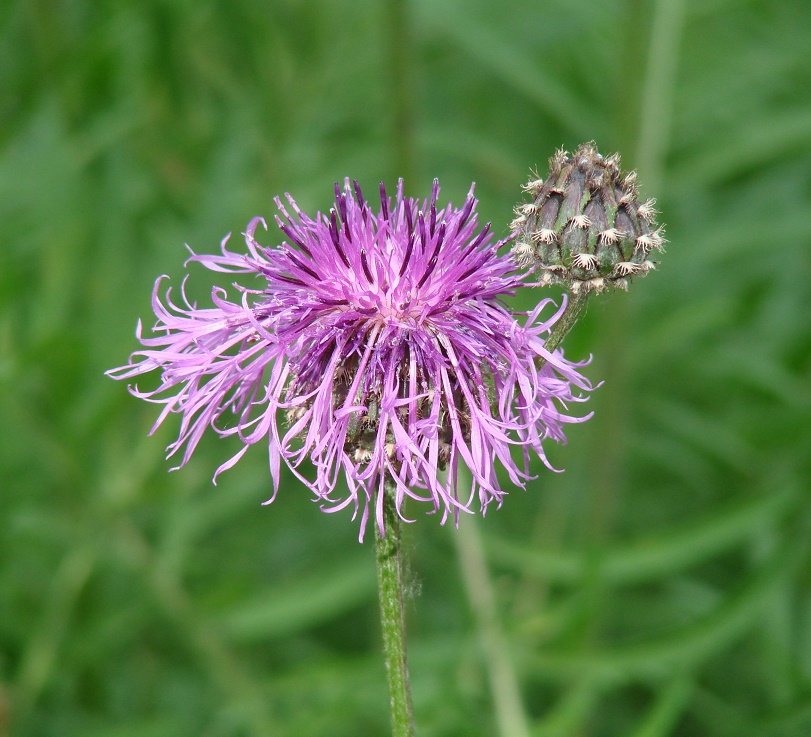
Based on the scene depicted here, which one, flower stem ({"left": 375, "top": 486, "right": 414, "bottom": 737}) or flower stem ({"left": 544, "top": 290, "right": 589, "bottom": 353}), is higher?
flower stem ({"left": 544, "top": 290, "right": 589, "bottom": 353})

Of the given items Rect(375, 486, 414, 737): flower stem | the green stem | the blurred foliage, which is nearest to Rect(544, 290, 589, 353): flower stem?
the green stem

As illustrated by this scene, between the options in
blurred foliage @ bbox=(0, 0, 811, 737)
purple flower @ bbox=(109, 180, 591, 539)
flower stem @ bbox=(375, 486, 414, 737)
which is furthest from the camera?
blurred foliage @ bbox=(0, 0, 811, 737)

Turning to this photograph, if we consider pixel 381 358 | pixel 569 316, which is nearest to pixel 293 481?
pixel 381 358

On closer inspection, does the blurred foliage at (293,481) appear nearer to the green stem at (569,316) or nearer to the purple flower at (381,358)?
the purple flower at (381,358)

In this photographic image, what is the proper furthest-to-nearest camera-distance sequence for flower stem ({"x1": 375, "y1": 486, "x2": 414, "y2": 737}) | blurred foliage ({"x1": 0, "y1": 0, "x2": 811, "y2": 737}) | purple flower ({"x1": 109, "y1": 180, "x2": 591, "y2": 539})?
blurred foliage ({"x1": 0, "y1": 0, "x2": 811, "y2": 737}), purple flower ({"x1": 109, "y1": 180, "x2": 591, "y2": 539}), flower stem ({"x1": 375, "y1": 486, "x2": 414, "y2": 737})

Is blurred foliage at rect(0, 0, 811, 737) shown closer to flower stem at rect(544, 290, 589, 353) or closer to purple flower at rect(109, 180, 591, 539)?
purple flower at rect(109, 180, 591, 539)

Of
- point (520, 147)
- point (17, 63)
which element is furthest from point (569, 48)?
point (17, 63)

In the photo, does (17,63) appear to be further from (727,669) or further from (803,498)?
(727,669)
